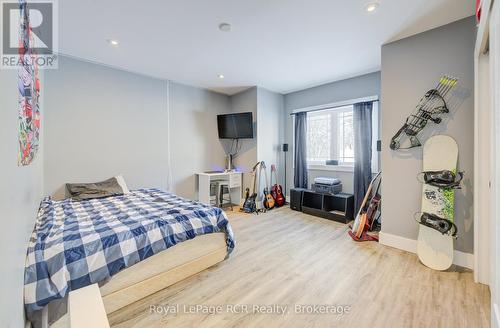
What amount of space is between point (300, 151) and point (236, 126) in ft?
4.95

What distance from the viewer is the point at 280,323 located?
1480 mm

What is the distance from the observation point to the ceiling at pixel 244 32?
1990 mm

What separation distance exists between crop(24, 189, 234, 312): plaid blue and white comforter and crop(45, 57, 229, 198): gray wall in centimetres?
80

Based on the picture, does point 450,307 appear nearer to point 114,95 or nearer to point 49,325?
point 49,325

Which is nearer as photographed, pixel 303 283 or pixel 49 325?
pixel 49 325

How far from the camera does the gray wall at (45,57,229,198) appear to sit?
297cm

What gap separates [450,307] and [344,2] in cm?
274

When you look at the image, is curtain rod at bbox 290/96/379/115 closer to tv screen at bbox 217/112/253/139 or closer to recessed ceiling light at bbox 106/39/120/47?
tv screen at bbox 217/112/253/139

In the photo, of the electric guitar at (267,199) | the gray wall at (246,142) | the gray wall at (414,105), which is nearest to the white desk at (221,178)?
the gray wall at (246,142)

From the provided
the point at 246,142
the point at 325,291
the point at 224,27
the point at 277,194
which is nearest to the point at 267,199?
the point at 277,194

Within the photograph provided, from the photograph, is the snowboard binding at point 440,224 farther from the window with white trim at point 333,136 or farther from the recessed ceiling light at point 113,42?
the recessed ceiling light at point 113,42

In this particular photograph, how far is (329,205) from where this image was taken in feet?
13.1

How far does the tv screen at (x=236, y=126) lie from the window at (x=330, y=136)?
52.3 inches

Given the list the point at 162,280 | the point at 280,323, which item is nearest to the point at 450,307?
the point at 280,323
